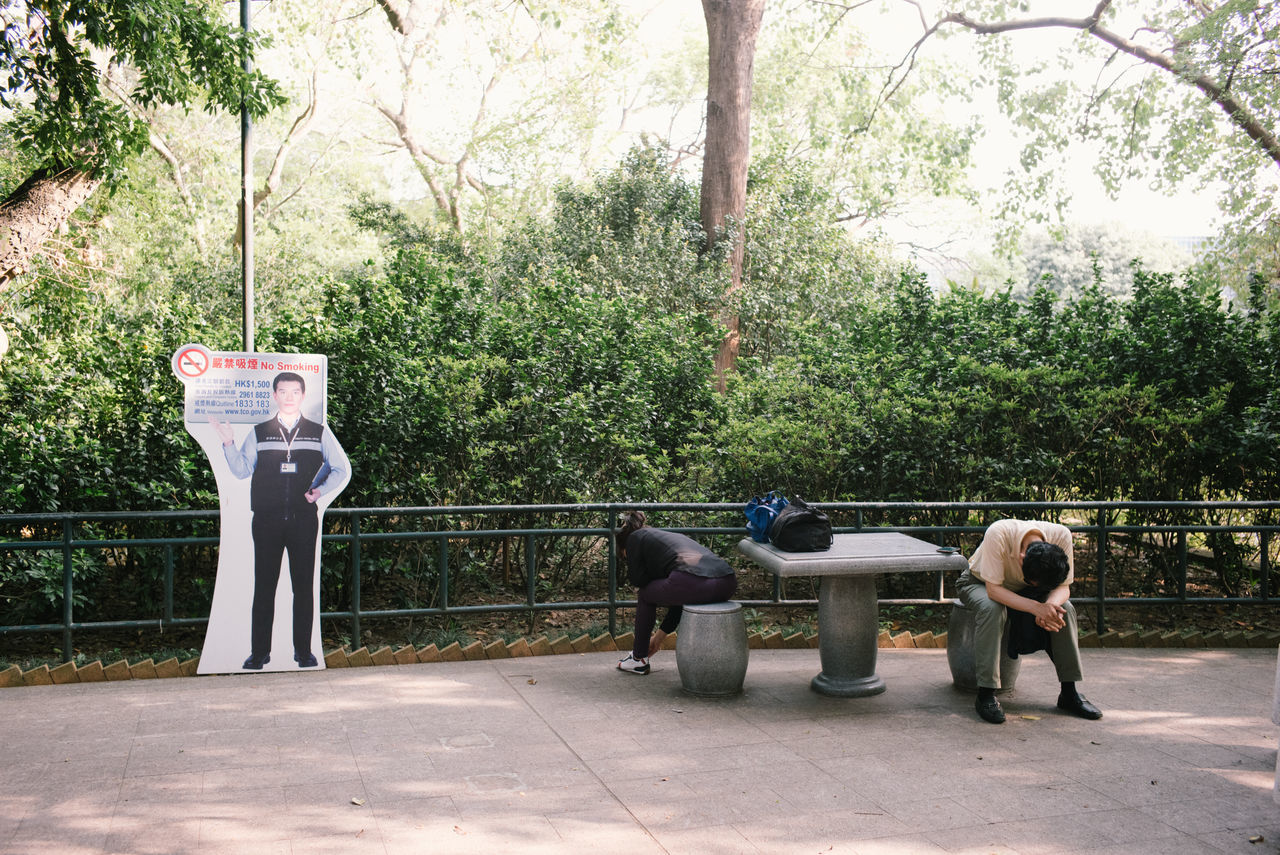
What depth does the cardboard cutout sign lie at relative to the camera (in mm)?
6969

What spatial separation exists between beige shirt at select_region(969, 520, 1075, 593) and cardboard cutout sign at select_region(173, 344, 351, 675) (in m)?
4.28

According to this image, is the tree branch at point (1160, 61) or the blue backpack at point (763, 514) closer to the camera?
the blue backpack at point (763, 514)

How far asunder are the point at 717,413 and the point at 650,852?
6366 mm

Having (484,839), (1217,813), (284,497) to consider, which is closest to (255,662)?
(284,497)

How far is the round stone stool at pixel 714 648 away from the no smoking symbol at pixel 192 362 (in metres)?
3.60

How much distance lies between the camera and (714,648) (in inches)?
254

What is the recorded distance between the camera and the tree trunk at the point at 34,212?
8477 mm

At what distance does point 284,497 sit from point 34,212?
3810 mm

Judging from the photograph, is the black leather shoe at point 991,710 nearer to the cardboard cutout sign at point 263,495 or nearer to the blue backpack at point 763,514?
the blue backpack at point 763,514

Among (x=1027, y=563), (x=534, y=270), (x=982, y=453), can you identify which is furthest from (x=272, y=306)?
(x=1027, y=563)

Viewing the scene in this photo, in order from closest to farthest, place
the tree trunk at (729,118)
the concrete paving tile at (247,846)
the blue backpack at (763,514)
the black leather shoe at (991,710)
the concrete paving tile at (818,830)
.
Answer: the concrete paving tile at (247,846)
the concrete paving tile at (818,830)
the black leather shoe at (991,710)
the blue backpack at (763,514)
the tree trunk at (729,118)

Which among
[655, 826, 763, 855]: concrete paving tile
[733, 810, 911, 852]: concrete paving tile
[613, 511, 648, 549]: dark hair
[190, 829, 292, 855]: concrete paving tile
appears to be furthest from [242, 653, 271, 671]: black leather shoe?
[733, 810, 911, 852]: concrete paving tile

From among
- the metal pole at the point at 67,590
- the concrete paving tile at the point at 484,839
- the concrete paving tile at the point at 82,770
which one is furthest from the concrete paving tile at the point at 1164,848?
the metal pole at the point at 67,590

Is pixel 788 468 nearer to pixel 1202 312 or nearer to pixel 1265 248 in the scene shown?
pixel 1202 312
